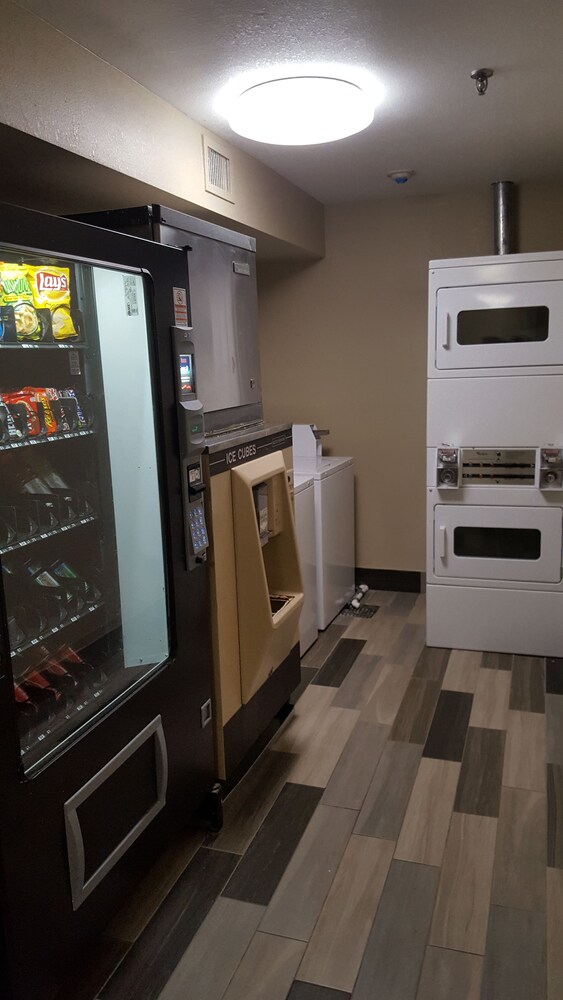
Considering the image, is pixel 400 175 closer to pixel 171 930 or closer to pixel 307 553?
pixel 307 553

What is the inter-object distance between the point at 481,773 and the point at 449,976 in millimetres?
914

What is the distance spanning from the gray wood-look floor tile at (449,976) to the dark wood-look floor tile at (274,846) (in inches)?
18.1

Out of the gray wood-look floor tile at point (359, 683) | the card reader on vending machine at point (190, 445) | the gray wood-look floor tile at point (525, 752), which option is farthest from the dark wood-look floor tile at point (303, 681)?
the card reader on vending machine at point (190, 445)

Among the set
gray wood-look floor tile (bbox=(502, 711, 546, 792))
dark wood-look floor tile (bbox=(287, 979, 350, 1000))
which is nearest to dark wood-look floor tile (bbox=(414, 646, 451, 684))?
gray wood-look floor tile (bbox=(502, 711, 546, 792))

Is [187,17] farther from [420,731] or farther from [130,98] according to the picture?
[420,731]

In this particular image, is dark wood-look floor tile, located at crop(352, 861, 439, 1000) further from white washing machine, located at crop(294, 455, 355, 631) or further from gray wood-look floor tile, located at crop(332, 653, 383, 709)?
white washing machine, located at crop(294, 455, 355, 631)

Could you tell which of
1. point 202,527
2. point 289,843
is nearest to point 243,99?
point 202,527

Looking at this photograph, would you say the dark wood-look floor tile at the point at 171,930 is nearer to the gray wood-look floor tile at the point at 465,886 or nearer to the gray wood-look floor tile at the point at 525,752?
the gray wood-look floor tile at the point at 465,886

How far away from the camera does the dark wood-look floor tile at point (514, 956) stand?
1724mm

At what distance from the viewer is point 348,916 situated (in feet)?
6.46

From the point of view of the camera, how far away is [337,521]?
4.16 meters

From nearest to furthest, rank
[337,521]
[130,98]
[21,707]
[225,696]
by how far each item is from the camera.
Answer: [21,707]
[130,98]
[225,696]
[337,521]

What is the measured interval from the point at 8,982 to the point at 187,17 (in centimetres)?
219

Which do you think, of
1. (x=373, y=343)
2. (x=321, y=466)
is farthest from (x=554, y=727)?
(x=373, y=343)
